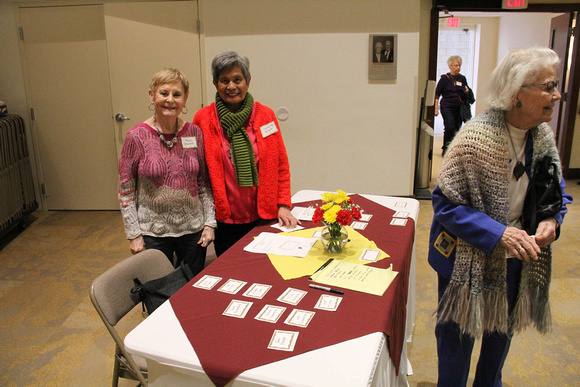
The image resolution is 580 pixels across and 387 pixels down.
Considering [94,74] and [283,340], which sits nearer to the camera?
[283,340]

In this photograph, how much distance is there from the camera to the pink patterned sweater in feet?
6.17

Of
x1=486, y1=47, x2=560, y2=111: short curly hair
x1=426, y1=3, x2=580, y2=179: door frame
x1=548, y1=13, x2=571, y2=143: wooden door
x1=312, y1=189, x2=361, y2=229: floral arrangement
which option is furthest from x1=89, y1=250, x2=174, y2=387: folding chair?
x1=548, y1=13, x2=571, y2=143: wooden door

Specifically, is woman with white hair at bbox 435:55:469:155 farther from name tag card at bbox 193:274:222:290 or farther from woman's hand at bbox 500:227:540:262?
name tag card at bbox 193:274:222:290

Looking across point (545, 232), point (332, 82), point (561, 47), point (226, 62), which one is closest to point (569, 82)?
point (561, 47)

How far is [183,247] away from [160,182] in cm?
35

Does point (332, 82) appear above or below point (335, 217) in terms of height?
above

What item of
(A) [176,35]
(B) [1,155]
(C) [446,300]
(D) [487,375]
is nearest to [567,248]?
(D) [487,375]

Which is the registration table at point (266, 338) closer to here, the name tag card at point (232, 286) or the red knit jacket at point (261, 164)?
the name tag card at point (232, 286)

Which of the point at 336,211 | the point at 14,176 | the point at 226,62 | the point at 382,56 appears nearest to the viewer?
the point at 336,211

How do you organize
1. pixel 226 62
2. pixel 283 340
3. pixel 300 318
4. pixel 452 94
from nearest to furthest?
pixel 283 340, pixel 300 318, pixel 226 62, pixel 452 94

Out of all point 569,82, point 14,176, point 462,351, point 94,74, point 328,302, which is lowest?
point 462,351

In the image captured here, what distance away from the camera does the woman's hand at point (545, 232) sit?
1.46m

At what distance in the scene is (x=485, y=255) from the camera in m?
1.52

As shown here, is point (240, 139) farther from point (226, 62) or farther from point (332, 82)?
point (332, 82)
